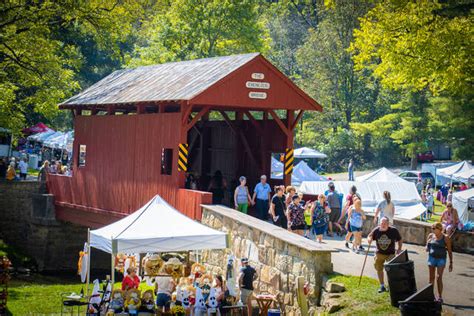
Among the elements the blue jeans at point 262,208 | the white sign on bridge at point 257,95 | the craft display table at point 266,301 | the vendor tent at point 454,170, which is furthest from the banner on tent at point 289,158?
the vendor tent at point 454,170

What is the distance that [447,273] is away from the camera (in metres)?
18.1

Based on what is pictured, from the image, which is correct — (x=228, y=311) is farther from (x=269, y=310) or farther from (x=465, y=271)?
(x=465, y=271)

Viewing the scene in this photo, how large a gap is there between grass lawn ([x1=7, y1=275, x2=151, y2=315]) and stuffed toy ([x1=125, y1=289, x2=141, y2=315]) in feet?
14.3

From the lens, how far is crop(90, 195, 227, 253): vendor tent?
1767 centimetres

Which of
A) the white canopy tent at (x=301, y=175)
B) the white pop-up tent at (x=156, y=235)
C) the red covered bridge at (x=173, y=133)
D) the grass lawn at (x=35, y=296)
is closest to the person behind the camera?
the white pop-up tent at (x=156, y=235)

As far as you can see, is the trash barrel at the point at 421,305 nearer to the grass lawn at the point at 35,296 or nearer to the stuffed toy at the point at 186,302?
the stuffed toy at the point at 186,302

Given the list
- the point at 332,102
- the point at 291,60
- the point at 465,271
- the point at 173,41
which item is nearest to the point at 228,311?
the point at 465,271

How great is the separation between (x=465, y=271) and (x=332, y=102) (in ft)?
159

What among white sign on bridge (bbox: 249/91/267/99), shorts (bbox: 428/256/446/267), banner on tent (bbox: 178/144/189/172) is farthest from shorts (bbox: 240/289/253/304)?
white sign on bridge (bbox: 249/91/267/99)

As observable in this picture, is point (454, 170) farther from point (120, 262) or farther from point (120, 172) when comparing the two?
point (120, 262)

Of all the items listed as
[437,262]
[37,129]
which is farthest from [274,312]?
[37,129]

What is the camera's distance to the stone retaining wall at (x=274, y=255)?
1630cm

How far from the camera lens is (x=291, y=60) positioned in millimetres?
77000

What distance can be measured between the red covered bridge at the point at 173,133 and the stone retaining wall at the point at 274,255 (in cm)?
208
